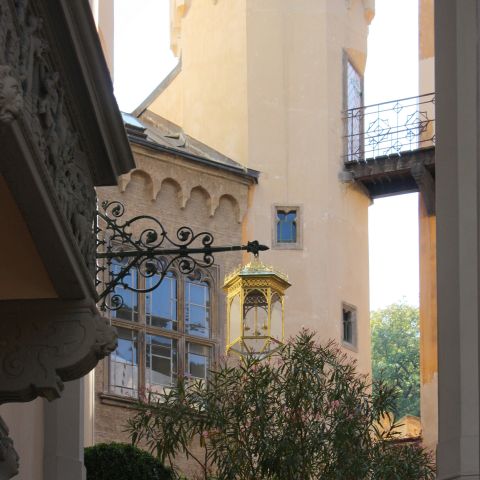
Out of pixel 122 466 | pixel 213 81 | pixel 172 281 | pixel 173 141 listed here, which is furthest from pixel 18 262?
pixel 213 81

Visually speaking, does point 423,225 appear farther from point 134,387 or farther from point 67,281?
point 67,281

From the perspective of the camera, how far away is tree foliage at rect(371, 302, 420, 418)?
201 ft

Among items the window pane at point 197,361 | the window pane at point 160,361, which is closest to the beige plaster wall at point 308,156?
the window pane at point 197,361

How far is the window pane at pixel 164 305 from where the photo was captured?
33.7 metres

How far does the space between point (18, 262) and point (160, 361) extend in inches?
910

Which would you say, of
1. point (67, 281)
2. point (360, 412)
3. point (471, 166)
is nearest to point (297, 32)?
point (360, 412)

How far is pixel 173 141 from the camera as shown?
36.0 m

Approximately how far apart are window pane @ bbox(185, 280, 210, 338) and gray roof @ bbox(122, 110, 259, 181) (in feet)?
7.64

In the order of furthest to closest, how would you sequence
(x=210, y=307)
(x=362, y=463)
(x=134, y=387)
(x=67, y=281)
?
(x=210, y=307) → (x=134, y=387) → (x=362, y=463) → (x=67, y=281)

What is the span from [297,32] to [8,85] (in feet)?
93.0

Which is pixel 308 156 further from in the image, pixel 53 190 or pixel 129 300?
pixel 53 190

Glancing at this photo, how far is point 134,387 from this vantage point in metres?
32.5

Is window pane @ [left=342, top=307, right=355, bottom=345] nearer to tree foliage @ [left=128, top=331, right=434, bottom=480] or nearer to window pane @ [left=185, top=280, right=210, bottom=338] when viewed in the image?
window pane @ [left=185, top=280, right=210, bottom=338]

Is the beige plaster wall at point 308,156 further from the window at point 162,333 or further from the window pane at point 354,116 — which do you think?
the window at point 162,333
